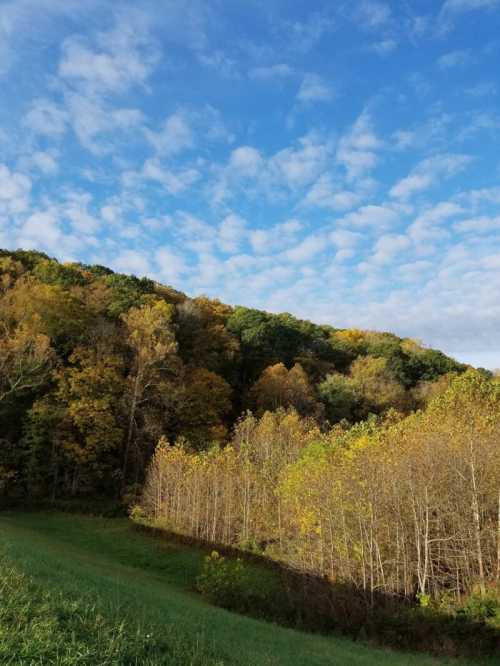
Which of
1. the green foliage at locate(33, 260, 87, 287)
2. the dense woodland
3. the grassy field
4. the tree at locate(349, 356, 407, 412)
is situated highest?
the green foliage at locate(33, 260, 87, 287)

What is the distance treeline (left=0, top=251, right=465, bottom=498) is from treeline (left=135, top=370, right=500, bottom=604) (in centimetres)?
1239

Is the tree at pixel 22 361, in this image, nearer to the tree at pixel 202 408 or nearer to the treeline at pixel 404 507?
the tree at pixel 202 408

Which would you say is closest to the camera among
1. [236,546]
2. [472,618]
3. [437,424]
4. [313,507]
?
[472,618]

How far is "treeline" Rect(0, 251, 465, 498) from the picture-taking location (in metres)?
33.3

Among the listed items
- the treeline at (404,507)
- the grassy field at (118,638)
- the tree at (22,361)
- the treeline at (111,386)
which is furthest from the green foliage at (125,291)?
the grassy field at (118,638)

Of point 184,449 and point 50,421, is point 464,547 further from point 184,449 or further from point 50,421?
point 50,421

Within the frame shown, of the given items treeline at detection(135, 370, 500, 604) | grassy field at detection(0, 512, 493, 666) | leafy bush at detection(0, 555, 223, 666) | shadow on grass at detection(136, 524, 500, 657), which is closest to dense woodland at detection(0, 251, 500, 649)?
treeline at detection(135, 370, 500, 604)

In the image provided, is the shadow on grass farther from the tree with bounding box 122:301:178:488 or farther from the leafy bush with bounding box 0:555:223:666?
the tree with bounding box 122:301:178:488

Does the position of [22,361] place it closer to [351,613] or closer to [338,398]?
[351,613]

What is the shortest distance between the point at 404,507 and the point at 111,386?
2324 centimetres

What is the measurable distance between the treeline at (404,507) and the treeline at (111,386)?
40.7ft

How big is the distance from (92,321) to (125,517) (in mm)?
15846

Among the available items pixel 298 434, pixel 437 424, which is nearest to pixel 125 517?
pixel 298 434

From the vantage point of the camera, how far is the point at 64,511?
31.9m
